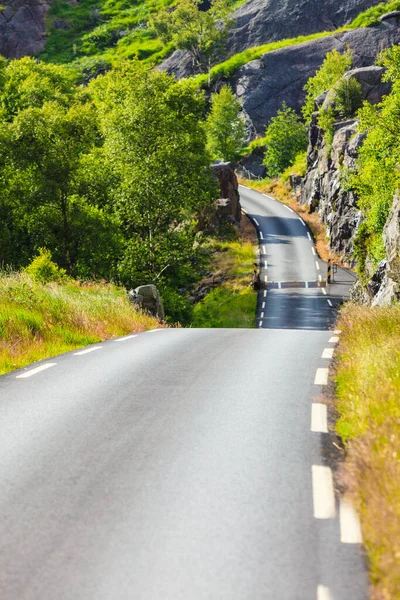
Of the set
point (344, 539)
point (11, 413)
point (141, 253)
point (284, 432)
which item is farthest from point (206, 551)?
point (141, 253)

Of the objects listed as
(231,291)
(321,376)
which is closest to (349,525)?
(321,376)

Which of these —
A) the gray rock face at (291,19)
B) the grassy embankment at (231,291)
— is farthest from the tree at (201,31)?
the grassy embankment at (231,291)

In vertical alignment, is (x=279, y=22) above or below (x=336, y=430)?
above

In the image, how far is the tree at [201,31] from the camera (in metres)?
113

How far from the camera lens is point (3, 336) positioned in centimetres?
1166

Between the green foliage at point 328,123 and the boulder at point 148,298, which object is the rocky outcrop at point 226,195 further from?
the boulder at point 148,298

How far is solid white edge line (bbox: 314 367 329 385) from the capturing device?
319 inches

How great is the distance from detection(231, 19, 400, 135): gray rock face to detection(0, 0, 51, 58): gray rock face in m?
60.5

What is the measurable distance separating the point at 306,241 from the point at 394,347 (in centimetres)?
4857

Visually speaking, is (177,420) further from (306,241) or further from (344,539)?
(306,241)

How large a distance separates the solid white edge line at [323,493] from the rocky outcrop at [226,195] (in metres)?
50.5

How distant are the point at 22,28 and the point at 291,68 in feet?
241

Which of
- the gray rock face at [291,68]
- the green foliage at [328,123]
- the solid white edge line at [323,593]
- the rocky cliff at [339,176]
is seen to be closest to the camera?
the solid white edge line at [323,593]

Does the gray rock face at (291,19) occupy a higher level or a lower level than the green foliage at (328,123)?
higher
